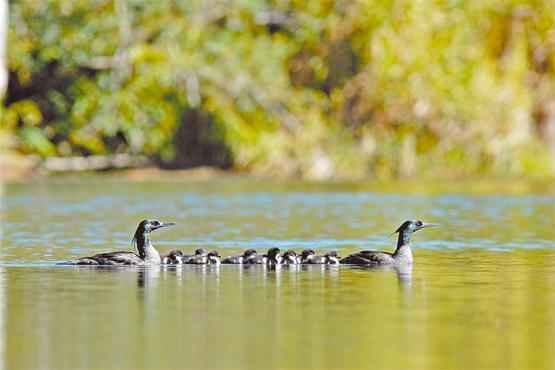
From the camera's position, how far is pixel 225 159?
4441 cm

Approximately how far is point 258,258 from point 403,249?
1.68m

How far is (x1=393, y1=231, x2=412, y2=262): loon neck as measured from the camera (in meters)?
18.8

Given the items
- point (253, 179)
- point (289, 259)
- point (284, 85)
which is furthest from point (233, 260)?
point (284, 85)

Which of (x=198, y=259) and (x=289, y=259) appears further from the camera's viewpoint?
(x=198, y=259)

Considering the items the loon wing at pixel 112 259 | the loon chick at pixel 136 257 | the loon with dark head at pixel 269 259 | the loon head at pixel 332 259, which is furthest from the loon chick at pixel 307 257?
the loon wing at pixel 112 259

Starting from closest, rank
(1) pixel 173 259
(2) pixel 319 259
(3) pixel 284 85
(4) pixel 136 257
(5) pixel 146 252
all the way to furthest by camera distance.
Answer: (2) pixel 319 259
(4) pixel 136 257
(5) pixel 146 252
(1) pixel 173 259
(3) pixel 284 85

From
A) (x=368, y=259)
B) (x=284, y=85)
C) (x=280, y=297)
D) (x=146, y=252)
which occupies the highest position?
(x=284, y=85)

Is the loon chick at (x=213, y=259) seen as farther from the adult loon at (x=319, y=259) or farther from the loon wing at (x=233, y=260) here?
the adult loon at (x=319, y=259)

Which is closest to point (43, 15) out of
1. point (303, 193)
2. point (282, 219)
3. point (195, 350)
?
point (303, 193)

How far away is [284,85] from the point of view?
1730 inches

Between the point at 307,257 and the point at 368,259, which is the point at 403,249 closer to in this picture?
the point at 368,259

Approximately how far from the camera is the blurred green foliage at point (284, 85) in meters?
41.7

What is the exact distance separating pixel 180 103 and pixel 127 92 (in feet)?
7.03

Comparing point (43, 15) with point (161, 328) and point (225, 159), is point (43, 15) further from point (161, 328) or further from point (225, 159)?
point (161, 328)
